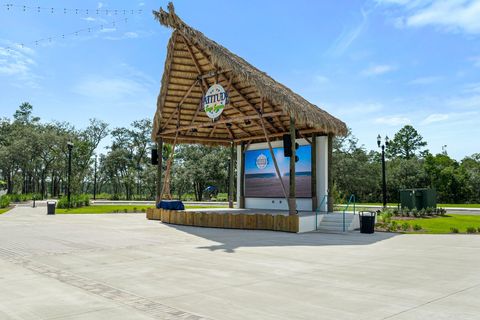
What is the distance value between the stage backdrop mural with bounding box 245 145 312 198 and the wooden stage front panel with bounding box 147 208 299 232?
4.95 m

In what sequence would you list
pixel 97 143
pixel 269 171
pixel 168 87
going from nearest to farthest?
pixel 168 87
pixel 269 171
pixel 97 143

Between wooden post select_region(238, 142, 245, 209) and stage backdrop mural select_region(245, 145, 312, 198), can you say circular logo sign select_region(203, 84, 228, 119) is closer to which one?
stage backdrop mural select_region(245, 145, 312, 198)

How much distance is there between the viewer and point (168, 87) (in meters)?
20.8

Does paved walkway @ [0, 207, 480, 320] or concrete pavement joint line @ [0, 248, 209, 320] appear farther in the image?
paved walkway @ [0, 207, 480, 320]

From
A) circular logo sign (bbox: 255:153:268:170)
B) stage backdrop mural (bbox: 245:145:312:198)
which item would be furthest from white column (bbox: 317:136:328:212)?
circular logo sign (bbox: 255:153:268:170)

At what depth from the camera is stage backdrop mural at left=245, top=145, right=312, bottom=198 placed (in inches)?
824

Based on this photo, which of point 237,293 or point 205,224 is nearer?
point 237,293

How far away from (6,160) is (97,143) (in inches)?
585

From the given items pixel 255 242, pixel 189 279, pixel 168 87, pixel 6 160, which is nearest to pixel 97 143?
pixel 6 160

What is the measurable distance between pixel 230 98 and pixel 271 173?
5080 millimetres

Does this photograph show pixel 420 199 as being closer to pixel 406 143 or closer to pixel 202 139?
pixel 202 139

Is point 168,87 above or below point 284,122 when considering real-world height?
above

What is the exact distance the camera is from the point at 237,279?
7.19 meters

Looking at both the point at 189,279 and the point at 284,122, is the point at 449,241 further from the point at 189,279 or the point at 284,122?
the point at 284,122
